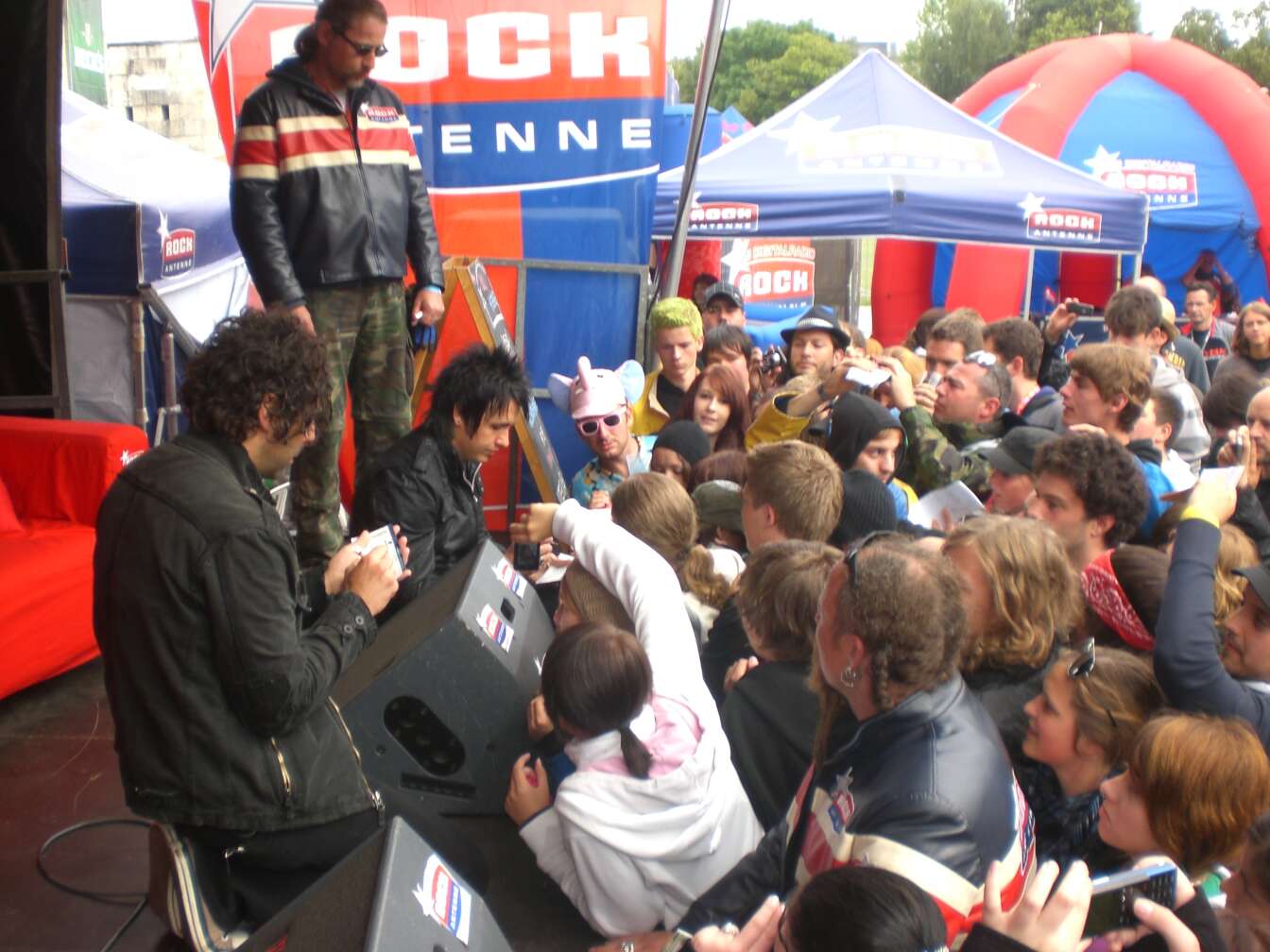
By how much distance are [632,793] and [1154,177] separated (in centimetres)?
1630

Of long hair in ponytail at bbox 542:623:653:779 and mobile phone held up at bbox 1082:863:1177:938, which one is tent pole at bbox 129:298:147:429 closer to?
long hair in ponytail at bbox 542:623:653:779

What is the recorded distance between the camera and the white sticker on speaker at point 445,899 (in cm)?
204

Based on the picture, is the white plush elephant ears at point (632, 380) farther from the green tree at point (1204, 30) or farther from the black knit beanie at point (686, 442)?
the green tree at point (1204, 30)

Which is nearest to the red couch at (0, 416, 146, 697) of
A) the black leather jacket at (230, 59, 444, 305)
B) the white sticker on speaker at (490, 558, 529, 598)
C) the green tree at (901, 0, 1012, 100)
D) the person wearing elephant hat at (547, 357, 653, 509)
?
the black leather jacket at (230, 59, 444, 305)

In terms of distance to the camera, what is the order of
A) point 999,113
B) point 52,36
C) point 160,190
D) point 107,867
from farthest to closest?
point 999,113
point 160,190
point 52,36
point 107,867

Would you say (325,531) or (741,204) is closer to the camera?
(325,531)

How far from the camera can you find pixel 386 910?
6.07 ft

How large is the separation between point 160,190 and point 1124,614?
24.4ft

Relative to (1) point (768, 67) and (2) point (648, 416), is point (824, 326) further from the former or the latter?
(1) point (768, 67)

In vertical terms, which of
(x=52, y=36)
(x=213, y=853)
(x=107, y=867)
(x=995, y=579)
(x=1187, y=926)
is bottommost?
(x=107, y=867)

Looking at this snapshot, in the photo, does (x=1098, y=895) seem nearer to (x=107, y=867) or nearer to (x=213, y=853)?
(x=213, y=853)

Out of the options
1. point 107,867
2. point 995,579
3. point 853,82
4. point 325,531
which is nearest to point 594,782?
point 995,579

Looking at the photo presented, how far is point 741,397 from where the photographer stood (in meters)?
5.48

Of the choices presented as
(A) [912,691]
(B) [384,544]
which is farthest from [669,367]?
(A) [912,691]
